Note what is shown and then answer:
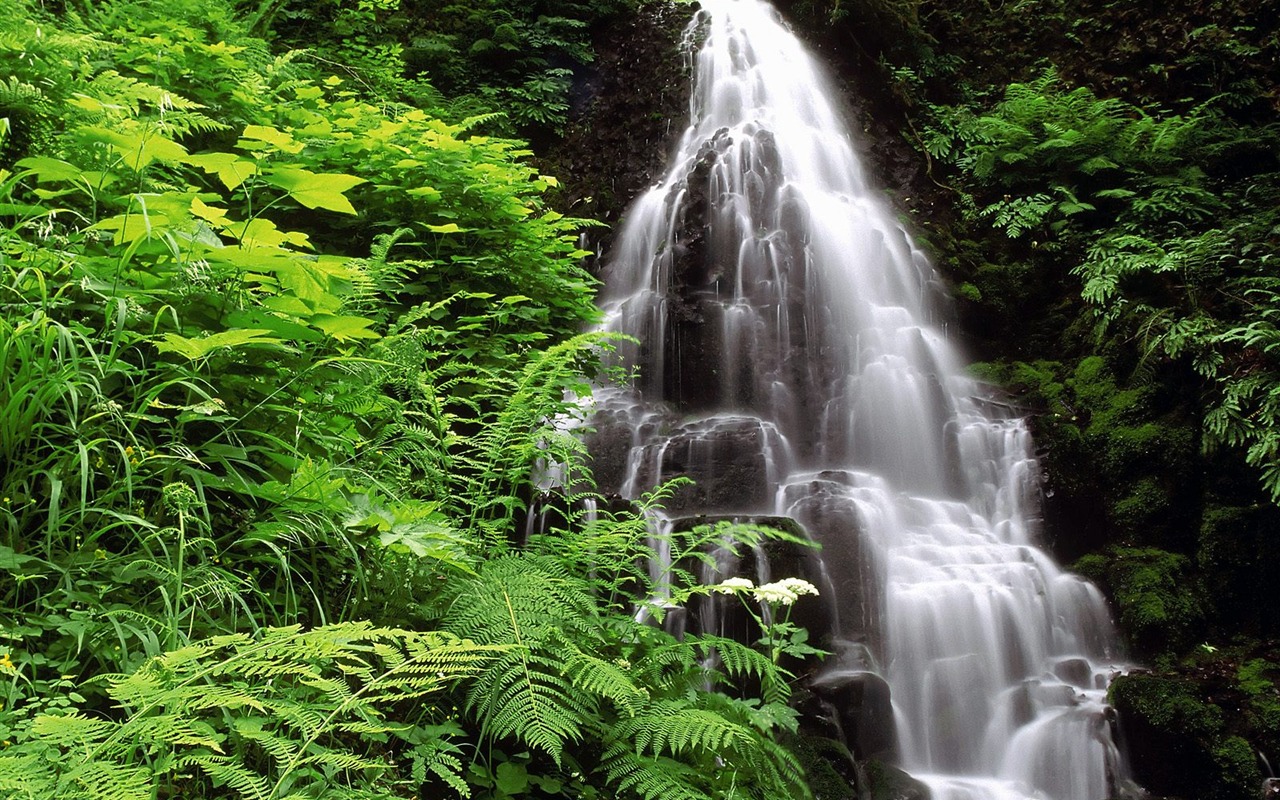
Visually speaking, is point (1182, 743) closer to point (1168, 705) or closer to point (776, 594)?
point (1168, 705)

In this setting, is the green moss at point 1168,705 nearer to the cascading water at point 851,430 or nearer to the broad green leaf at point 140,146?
the cascading water at point 851,430

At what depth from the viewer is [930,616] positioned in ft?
18.9

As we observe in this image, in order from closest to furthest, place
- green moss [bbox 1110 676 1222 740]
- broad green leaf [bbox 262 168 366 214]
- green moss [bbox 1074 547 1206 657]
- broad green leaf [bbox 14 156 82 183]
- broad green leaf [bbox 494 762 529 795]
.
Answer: broad green leaf [bbox 494 762 529 795], broad green leaf [bbox 14 156 82 183], broad green leaf [bbox 262 168 366 214], green moss [bbox 1110 676 1222 740], green moss [bbox 1074 547 1206 657]

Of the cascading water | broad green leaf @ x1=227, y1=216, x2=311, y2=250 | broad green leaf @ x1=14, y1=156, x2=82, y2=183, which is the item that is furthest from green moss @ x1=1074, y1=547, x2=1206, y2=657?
broad green leaf @ x1=14, y1=156, x2=82, y2=183

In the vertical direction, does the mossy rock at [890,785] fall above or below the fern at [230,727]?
below

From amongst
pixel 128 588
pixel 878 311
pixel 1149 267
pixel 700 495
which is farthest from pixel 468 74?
pixel 128 588

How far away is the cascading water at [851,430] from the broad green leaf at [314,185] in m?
4.56

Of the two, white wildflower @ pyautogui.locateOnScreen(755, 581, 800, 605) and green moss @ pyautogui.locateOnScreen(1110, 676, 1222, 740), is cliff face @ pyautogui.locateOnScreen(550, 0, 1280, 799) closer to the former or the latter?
green moss @ pyautogui.locateOnScreen(1110, 676, 1222, 740)

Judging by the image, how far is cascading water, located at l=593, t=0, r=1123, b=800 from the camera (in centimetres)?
541

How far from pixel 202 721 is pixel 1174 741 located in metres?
5.81

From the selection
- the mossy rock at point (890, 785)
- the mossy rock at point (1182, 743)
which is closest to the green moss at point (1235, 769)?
the mossy rock at point (1182, 743)

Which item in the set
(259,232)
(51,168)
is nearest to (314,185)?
(259,232)

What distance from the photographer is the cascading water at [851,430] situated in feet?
17.7

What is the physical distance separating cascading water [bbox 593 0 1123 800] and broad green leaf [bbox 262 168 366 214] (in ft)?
14.9
